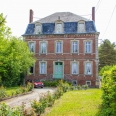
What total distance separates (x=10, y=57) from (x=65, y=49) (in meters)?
11.8

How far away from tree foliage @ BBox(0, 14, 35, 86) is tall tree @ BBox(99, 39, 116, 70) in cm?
2978

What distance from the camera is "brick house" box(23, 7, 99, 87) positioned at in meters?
31.3

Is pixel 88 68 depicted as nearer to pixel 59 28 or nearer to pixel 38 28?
pixel 59 28

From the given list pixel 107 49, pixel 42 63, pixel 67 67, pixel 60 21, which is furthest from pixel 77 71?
pixel 107 49

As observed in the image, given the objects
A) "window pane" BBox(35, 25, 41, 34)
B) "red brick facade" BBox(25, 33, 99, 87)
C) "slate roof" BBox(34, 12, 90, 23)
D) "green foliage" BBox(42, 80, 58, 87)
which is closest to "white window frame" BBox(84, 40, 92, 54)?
"red brick facade" BBox(25, 33, 99, 87)

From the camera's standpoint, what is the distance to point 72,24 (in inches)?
1287

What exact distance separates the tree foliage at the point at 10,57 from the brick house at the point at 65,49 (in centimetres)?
241

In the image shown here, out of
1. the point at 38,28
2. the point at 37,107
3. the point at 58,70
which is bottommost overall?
the point at 37,107

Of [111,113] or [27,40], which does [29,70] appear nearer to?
[27,40]

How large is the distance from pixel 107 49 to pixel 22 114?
52.9m

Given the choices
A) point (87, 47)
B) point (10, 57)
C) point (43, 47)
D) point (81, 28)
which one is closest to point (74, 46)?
point (87, 47)

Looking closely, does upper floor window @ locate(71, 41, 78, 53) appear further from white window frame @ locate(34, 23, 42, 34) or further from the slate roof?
white window frame @ locate(34, 23, 42, 34)

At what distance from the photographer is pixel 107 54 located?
58.0m

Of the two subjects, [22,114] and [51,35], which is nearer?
[22,114]
